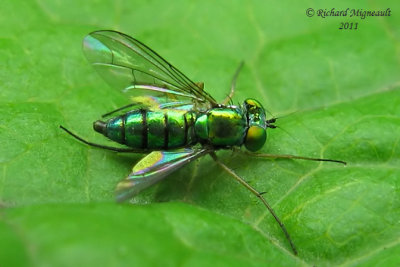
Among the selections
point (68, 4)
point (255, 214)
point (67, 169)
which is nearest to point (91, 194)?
point (67, 169)

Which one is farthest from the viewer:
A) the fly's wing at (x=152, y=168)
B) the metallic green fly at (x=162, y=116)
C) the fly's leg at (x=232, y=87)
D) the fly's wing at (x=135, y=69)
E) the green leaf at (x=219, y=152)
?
the fly's leg at (x=232, y=87)

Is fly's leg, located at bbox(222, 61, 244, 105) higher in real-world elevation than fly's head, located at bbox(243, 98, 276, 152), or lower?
higher

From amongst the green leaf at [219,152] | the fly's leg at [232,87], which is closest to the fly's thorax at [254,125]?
the green leaf at [219,152]

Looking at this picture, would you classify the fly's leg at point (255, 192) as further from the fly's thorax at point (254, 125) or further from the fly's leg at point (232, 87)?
the fly's leg at point (232, 87)

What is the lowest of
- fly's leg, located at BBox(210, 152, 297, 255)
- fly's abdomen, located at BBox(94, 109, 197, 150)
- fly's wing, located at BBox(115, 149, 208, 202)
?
fly's leg, located at BBox(210, 152, 297, 255)

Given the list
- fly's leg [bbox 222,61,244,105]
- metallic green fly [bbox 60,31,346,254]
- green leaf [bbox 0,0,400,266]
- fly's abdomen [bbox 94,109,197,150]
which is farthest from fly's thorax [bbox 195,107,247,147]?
fly's leg [bbox 222,61,244,105]

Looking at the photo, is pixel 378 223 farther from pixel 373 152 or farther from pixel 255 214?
pixel 255 214

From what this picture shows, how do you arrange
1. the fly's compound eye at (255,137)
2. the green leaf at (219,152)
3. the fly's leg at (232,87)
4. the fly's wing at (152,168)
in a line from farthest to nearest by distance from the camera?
the fly's leg at (232,87) → the fly's compound eye at (255,137) → the fly's wing at (152,168) → the green leaf at (219,152)

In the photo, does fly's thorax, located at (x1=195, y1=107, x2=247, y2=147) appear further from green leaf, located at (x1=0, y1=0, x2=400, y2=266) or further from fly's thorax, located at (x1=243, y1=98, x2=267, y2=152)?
green leaf, located at (x1=0, y1=0, x2=400, y2=266)

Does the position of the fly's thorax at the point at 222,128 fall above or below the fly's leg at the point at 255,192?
above
